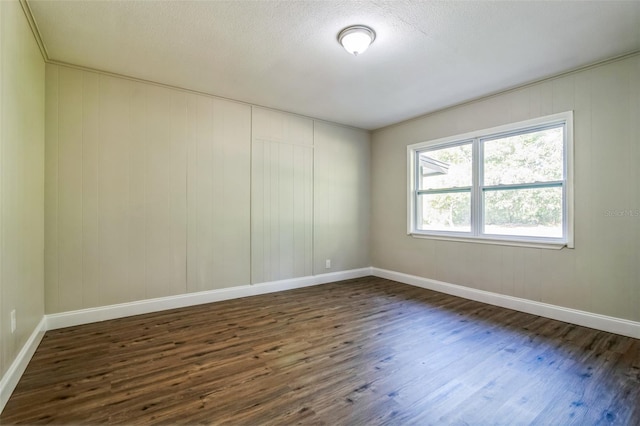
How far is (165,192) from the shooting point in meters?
3.60

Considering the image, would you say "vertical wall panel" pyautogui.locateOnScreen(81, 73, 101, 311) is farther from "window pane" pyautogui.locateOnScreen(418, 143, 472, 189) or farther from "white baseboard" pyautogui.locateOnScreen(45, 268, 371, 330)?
"window pane" pyautogui.locateOnScreen(418, 143, 472, 189)

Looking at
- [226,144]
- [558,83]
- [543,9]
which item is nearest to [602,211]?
[558,83]

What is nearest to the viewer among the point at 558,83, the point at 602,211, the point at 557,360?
the point at 557,360

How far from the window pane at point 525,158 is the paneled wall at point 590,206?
0.21 m

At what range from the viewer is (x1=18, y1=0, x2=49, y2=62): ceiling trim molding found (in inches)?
87.0

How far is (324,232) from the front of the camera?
198 inches

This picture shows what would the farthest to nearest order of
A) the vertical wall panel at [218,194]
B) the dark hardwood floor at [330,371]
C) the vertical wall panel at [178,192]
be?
the vertical wall panel at [218,194], the vertical wall panel at [178,192], the dark hardwood floor at [330,371]

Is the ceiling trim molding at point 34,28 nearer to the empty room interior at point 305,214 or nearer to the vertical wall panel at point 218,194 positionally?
the empty room interior at point 305,214

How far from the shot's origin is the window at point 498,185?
338cm

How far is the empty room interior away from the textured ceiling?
24 millimetres

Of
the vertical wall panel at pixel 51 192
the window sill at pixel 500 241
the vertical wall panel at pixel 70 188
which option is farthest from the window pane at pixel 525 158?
the vertical wall panel at pixel 51 192

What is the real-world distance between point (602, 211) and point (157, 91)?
5199 millimetres

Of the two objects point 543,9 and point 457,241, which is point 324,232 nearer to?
point 457,241

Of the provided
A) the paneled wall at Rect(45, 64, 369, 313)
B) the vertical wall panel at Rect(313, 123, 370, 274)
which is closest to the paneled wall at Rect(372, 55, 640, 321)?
the vertical wall panel at Rect(313, 123, 370, 274)
